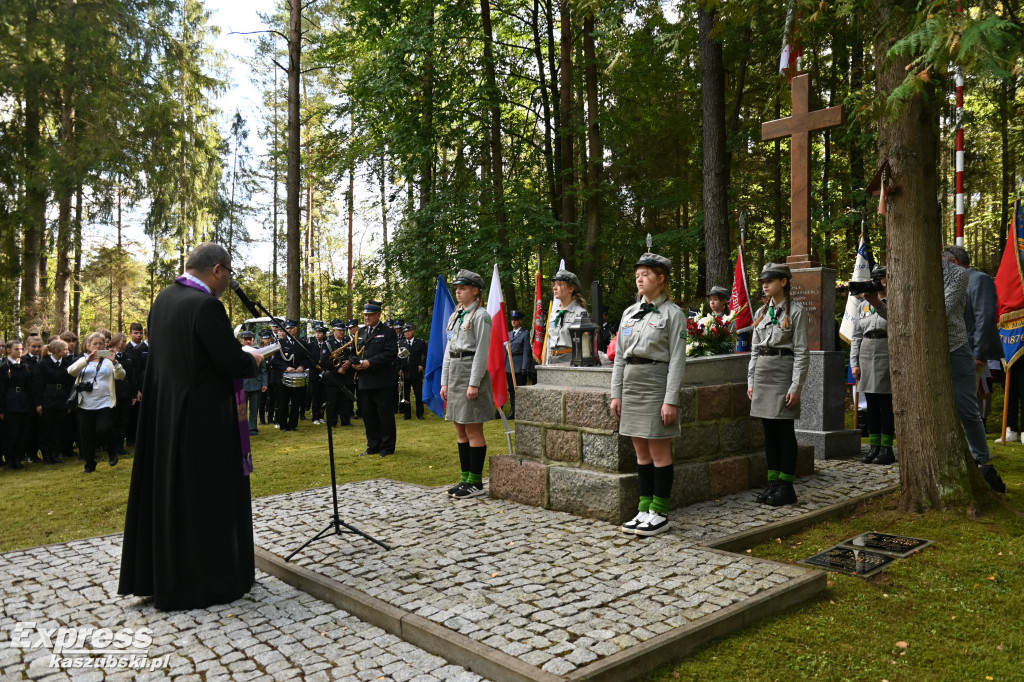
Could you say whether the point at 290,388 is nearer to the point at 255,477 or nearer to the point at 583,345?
the point at 255,477

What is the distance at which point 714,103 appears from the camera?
13477mm

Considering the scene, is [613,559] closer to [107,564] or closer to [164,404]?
[164,404]

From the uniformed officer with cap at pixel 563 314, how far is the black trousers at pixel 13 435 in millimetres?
7903

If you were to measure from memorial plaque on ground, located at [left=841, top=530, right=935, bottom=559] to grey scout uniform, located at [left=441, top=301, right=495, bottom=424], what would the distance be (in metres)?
3.38

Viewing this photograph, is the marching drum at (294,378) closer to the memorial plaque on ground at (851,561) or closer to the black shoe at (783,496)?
the black shoe at (783,496)

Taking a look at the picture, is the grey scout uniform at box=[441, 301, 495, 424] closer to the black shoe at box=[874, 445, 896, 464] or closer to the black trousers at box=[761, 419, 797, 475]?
the black trousers at box=[761, 419, 797, 475]

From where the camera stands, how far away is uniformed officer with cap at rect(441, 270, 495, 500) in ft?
23.4

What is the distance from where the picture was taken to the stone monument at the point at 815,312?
8508mm

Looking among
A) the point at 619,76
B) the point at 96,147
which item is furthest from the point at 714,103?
the point at 96,147

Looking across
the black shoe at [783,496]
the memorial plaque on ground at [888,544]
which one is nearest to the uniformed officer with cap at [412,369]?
the black shoe at [783,496]

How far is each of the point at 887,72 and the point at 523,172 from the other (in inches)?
669

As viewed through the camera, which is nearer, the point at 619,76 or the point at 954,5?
the point at 954,5

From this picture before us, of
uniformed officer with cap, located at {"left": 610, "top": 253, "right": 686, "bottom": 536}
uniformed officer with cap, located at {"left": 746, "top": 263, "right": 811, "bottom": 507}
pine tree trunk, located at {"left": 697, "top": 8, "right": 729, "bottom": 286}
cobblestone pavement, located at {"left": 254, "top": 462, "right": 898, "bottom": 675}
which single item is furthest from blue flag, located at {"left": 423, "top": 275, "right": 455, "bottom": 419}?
pine tree trunk, located at {"left": 697, "top": 8, "right": 729, "bottom": 286}

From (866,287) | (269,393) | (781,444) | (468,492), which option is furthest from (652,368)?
(269,393)
